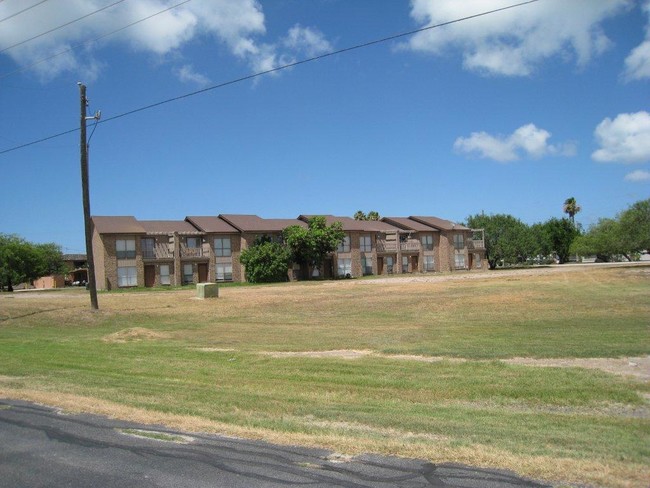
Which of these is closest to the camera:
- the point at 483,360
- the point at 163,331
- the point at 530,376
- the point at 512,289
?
the point at 530,376

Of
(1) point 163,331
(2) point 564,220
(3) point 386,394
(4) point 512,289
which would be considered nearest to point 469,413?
(3) point 386,394

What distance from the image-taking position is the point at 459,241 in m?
93.5

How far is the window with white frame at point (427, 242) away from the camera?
9012cm

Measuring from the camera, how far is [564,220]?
407 ft

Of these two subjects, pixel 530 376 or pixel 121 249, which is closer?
pixel 530 376

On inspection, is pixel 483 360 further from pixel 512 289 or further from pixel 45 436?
pixel 512 289

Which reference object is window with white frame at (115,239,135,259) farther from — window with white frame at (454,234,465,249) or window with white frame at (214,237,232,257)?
window with white frame at (454,234,465,249)

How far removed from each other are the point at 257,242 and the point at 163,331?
46.1 metres

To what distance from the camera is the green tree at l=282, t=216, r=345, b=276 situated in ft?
235

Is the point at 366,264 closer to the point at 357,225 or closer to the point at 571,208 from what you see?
the point at 357,225

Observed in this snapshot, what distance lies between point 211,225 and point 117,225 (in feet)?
37.5

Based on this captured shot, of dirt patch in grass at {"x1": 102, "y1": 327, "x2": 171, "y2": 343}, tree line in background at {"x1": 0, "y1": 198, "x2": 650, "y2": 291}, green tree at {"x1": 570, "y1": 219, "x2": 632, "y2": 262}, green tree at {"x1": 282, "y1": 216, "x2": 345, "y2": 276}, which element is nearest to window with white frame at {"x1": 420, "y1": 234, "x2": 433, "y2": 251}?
tree line in background at {"x1": 0, "y1": 198, "x2": 650, "y2": 291}

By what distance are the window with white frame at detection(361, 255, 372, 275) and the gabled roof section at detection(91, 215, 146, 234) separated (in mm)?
30258

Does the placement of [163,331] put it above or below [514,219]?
below
